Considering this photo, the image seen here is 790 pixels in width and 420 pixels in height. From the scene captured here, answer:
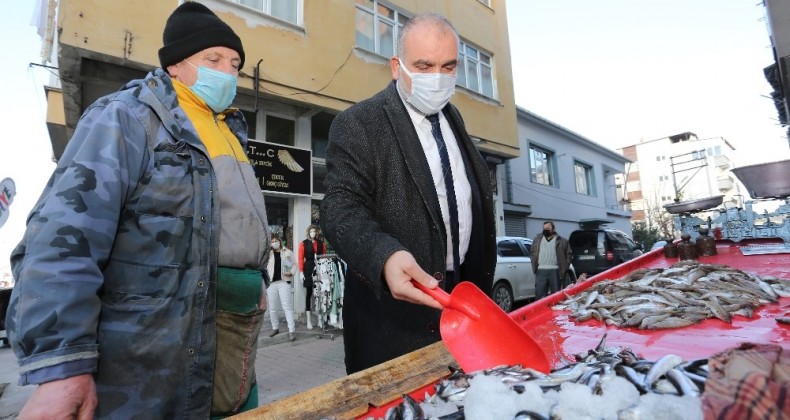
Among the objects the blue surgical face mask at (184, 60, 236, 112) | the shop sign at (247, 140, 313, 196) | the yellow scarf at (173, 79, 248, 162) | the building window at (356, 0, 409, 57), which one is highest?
the building window at (356, 0, 409, 57)

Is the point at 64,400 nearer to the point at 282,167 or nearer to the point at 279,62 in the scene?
the point at 282,167

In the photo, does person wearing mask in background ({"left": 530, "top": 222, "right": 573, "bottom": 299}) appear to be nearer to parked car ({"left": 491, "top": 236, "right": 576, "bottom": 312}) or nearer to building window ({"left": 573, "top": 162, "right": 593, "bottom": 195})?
parked car ({"left": 491, "top": 236, "right": 576, "bottom": 312})

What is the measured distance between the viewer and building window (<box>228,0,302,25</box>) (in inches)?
325

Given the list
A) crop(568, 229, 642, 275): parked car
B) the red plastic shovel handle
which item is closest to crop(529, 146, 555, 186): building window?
crop(568, 229, 642, 275): parked car

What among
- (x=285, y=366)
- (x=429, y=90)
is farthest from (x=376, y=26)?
(x=429, y=90)

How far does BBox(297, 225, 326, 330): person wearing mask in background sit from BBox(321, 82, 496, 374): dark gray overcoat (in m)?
6.41

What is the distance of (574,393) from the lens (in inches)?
48.9

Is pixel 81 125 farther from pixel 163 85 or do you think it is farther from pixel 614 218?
pixel 614 218

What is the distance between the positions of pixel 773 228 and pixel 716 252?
1353 mm

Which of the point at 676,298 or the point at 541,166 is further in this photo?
the point at 541,166

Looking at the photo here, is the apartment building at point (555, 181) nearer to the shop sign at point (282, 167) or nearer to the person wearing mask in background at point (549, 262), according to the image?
the person wearing mask in background at point (549, 262)

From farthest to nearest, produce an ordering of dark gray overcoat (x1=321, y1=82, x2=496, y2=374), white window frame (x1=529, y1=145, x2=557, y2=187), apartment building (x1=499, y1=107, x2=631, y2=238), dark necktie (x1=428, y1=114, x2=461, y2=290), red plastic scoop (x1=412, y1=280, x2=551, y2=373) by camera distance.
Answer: white window frame (x1=529, y1=145, x2=557, y2=187), apartment building (x1=499, y1=107, x2=631, y2=238), dark necktie (x1=428, y1=114, x2=461, y2=290), dark gray overcoat (x1=321, y1=82, x2=496, y2=374), red plastic scoop (x1=412, y1=280, x2=551, y2=373)

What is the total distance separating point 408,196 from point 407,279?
53 cm

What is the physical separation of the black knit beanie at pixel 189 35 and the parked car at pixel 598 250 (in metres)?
13.5
